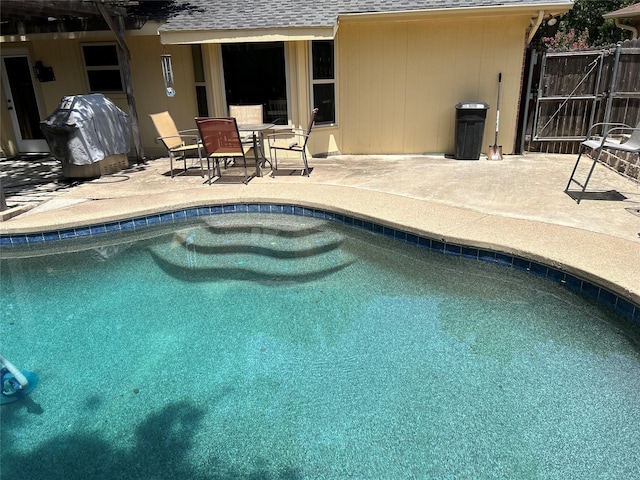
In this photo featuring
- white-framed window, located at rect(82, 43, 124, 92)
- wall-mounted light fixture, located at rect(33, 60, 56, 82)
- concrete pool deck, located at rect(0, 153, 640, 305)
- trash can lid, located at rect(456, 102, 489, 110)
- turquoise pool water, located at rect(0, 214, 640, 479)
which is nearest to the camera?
turquoise pool water, located at rect(0, 214, 640, 479)

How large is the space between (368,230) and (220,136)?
109 inches

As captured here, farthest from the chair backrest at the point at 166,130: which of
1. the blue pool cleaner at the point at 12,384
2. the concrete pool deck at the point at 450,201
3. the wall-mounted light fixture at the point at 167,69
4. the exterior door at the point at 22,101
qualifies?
the blue pool cleaner at the point at 12,384

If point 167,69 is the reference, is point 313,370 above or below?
below

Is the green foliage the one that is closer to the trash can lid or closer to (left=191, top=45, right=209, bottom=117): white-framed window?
the trash can lid

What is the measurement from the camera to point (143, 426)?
2887 millimetres

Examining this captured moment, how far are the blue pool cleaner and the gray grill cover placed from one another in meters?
4.99

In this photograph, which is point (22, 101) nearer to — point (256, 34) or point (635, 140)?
point (256, 34)

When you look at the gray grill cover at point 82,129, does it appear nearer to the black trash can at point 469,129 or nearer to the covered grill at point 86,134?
the covered grill at point 86,134

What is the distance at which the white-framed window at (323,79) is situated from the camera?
8492mm

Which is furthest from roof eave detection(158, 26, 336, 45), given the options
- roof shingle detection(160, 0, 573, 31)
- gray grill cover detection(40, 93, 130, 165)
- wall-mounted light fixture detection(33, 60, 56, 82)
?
wall-mounted light fixture detection(33, 60, 56, 82)

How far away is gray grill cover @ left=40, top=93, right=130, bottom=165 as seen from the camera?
23.6 feet

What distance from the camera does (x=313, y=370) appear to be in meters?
3.40

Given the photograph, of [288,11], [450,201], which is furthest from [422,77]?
[450,201]

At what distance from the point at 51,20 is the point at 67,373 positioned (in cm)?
787
